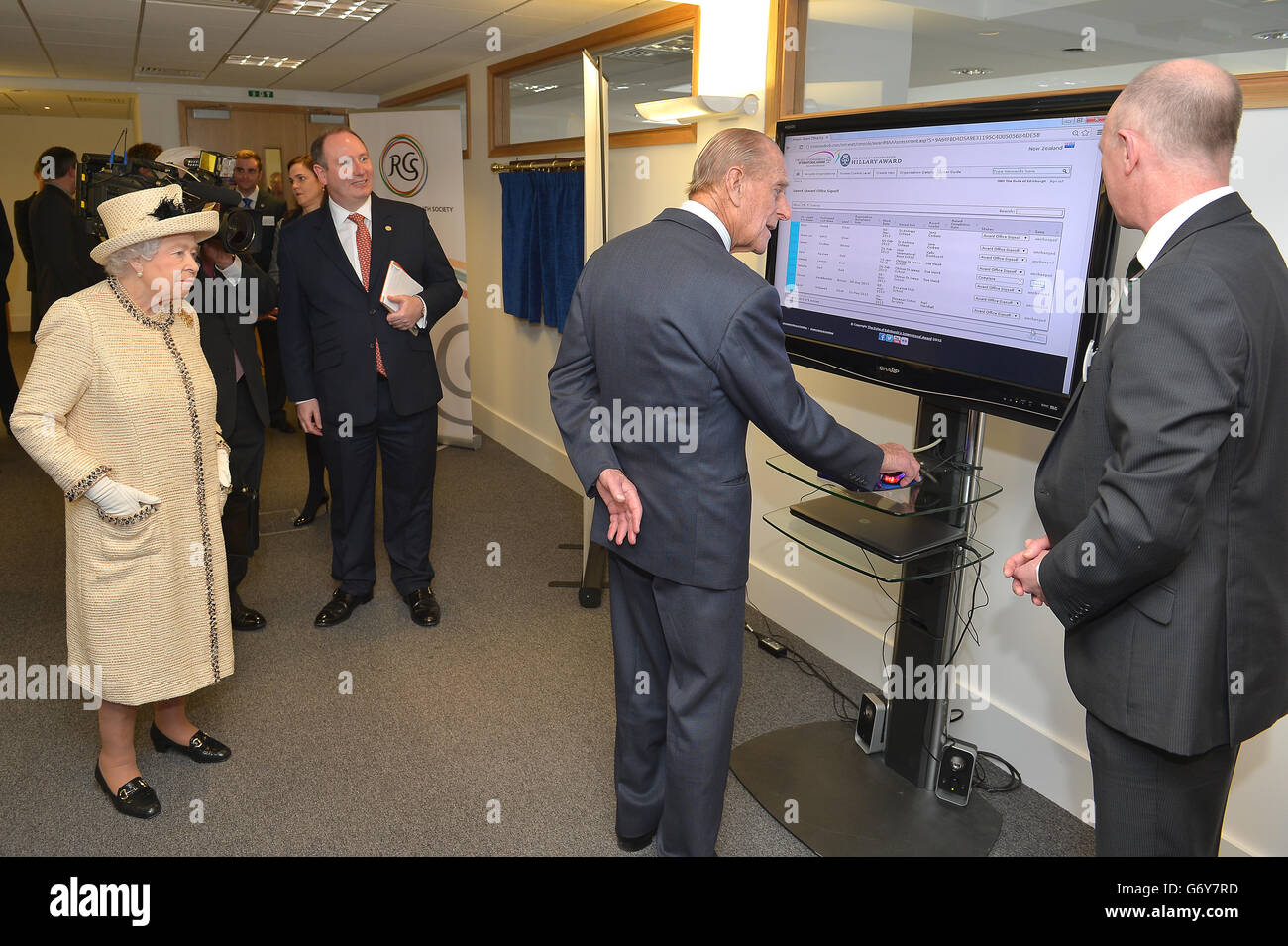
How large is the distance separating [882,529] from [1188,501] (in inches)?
34.4

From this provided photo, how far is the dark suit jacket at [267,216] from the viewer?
456cm

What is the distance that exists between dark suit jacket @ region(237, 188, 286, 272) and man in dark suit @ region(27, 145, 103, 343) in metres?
0.99

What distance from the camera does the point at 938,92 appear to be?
261 cm

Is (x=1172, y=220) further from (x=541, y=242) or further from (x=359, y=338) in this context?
(x=541, y=242)

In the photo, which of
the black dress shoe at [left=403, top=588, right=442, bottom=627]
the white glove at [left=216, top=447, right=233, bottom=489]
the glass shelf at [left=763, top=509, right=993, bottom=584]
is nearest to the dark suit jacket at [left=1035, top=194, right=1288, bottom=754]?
the glass shelf at [left=763, top=509, right=993, bottom=584]

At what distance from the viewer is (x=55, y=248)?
5.04m

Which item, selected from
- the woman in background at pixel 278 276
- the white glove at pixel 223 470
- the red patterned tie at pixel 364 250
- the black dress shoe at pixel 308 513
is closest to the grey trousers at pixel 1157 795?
the white glove at pixel 223 470

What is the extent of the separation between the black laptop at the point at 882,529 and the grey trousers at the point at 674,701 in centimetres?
32

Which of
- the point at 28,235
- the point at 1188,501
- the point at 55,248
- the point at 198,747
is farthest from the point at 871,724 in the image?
the point at 28,235

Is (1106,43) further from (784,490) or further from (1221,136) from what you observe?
(784,490)

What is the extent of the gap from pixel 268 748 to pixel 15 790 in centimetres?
62

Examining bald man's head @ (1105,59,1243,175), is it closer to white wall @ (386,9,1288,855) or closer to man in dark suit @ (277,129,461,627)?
white wall @ (386,9,1288,855)

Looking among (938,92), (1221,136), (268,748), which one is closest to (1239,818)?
(1221,136)

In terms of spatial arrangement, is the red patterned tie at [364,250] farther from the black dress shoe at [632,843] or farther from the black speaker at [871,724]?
the black speaker at [871,724]
